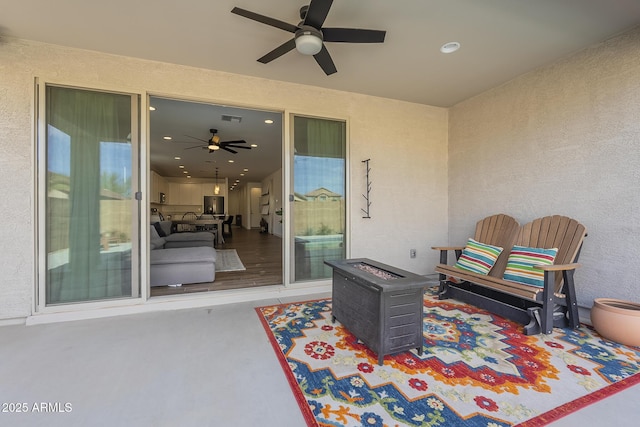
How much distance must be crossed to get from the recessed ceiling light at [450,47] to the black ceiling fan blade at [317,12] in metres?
1.39

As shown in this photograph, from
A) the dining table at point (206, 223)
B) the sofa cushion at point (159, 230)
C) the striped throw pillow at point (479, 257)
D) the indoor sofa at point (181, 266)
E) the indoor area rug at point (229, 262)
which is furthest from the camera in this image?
the dining table at point (206, 223)

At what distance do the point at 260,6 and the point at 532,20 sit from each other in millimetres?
2237

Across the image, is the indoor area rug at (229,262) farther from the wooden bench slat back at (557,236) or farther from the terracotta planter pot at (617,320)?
the terracotta planter pot at (617,320)

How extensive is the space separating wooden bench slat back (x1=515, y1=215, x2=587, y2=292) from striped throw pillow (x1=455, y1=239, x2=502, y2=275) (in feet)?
0.89

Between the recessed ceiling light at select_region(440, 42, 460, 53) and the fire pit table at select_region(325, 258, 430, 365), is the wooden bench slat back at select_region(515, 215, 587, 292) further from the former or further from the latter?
the recessed ceiling light at select_region(440, 42, 460, 53)

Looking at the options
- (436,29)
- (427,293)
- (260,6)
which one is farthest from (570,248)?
(260,6)

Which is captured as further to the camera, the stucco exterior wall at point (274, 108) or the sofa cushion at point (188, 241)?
the sofa cushion at point (188, 241)

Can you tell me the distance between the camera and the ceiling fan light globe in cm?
197

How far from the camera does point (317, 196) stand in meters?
3.60

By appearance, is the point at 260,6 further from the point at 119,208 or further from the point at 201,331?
the point at 201,331

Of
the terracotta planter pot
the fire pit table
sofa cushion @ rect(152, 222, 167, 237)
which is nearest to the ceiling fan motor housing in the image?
the fire pit table

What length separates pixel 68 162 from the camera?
2.64m

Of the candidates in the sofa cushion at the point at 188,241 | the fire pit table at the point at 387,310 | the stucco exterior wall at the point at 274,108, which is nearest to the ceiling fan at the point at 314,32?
the stucco exterior wall at the point at 274,108

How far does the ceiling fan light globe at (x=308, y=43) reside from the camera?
1973 mm
